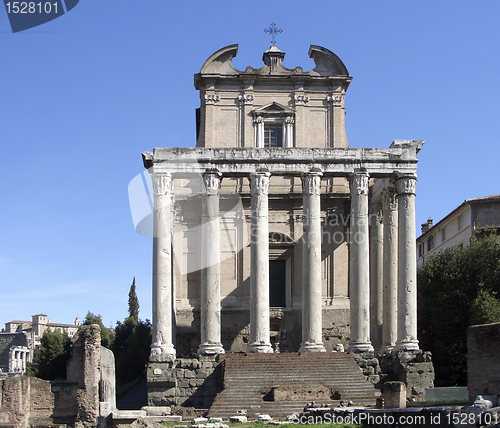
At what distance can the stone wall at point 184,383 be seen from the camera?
115 ft

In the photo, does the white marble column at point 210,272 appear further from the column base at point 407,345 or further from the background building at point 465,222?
the background building at point 465,222

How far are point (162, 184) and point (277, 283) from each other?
28.6ft

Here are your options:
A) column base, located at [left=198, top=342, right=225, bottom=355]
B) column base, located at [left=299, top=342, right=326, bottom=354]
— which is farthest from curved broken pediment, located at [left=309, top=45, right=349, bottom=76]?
column base, located at [left=198, top=342, right=225, bottom=355]

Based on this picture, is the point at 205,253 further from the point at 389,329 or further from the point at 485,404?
the point at 485,404

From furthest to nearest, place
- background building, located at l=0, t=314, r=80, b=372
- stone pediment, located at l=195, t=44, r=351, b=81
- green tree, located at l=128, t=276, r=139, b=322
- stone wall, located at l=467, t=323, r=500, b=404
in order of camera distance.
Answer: background building, located at l=0, t=314, r=80, b=372 < green tree, located at l=128, t=276, r=139, b=322 < stone pediment, located at l=195, t=44, r=351, b=81 < stone wall, located at l=467, t=323, r=500, b=404

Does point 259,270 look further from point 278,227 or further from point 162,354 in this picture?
point 278,227

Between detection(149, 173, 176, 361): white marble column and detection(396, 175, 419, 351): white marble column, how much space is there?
10.1 meters

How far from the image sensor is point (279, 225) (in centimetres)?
4322

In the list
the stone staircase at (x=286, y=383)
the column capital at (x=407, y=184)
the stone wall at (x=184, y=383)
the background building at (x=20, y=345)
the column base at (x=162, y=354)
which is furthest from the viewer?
the background building at (x=20, y=345)

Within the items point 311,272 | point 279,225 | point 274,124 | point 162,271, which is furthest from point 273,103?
point 162,271

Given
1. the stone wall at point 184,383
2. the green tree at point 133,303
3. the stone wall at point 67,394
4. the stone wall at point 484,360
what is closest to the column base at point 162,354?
the stone wall at point 184,383

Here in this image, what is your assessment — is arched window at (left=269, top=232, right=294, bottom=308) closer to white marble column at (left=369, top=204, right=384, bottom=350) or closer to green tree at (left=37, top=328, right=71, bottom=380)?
white marble column at (left=369, top=204, right=384, bottom=350)

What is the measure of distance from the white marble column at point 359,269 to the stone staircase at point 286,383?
4.41 ft

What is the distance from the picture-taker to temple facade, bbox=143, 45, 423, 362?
37.2 m
